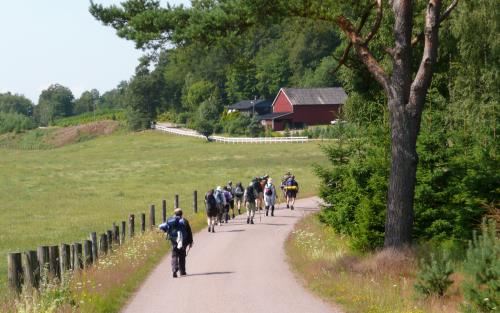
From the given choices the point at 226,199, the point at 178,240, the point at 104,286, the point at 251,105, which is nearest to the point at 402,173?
the point at 178,240

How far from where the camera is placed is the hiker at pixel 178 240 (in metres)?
16.4

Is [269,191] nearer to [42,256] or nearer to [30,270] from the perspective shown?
[42,256]

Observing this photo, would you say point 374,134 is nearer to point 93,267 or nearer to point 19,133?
point 93,267

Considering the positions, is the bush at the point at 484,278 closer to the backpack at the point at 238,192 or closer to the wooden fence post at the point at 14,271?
the wooden fence post at the point at 14,271

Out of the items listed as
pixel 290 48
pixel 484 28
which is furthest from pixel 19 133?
pixel 484 28

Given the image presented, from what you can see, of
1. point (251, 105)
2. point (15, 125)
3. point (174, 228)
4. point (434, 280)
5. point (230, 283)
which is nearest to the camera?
point (434, 280)

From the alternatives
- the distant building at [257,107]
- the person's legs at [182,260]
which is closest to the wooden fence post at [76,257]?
the person's legs at [182,260]

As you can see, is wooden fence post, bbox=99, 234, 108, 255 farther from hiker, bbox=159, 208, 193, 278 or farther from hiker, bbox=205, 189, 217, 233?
hiker, bbox=205, 189, 217, 233

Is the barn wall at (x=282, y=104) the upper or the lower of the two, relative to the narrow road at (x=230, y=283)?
upper

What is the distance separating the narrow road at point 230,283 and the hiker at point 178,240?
0.90 ft

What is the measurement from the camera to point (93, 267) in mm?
17438

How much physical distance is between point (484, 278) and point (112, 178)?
55470 millimetres

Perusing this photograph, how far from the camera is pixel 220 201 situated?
89.5ft

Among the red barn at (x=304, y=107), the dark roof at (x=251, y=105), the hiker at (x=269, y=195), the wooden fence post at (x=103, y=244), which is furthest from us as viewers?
the dark roof at (x=251, y=105)
